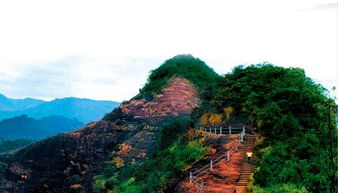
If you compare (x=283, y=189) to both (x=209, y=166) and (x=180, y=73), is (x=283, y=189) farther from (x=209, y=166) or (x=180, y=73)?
(x=180, y=73)

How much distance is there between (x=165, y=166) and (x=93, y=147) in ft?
69.1

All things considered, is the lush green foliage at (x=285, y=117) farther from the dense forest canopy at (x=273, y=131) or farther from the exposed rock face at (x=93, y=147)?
the exposed rock face at (x=93, y=147)

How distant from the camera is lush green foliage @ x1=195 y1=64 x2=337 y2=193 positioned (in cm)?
1714

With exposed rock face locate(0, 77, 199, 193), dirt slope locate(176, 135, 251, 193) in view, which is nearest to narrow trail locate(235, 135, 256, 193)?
dirt slope locate(176, 135, 251, 193)

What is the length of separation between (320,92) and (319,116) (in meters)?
1.90

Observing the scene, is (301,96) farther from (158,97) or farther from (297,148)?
(158,97)

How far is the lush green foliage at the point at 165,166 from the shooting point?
73.3 feet

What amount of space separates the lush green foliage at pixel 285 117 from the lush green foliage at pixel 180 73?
21.1 m

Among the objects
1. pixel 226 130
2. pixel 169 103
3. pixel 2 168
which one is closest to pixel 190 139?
pixel 226 130

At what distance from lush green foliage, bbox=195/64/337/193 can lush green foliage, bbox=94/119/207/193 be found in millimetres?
3305

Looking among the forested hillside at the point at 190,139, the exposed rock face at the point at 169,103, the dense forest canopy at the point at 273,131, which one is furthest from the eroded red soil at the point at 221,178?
the exposed rock face at the point at 169,103

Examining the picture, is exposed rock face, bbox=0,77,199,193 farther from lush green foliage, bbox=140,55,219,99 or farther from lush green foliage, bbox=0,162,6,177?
lush green foliage, bbox=140,55,219,99

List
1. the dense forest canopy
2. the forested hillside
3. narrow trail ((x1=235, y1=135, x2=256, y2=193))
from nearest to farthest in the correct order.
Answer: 1. the dense forest canopy
2. the forested hillside
3. narrow trail ((x1=235, y1=135, x2=256, y2=193))

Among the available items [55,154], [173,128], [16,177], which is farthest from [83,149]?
[173,128]
